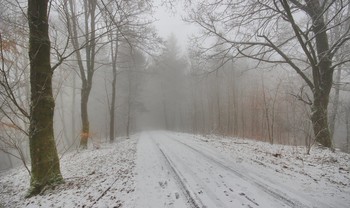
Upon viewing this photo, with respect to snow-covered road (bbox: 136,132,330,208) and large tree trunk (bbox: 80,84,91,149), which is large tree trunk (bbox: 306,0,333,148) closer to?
snow-covered road (bbox: 136,132,330,208)

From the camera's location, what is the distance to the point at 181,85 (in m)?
41.0

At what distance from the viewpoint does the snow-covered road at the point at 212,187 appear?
13.7 feet

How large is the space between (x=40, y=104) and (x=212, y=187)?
436 centimetres

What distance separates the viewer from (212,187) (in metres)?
4.95

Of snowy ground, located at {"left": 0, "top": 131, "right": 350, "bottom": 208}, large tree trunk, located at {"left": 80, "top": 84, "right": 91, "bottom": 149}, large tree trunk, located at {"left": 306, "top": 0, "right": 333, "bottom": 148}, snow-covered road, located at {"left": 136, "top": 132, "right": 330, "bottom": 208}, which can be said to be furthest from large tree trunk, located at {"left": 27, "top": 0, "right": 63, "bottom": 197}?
large tree trunk, located at {"left": 80, "top": 84, "right": 91, "bottom": 149}

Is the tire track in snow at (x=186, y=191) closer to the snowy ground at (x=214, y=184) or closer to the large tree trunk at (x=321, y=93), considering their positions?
the snowy ground at (x=214, y=184)

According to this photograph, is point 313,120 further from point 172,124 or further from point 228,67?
point 172,124

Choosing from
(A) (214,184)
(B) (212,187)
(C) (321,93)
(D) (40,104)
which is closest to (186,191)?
(B) (212,187)

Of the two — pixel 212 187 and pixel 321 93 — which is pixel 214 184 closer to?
pixel 212 187

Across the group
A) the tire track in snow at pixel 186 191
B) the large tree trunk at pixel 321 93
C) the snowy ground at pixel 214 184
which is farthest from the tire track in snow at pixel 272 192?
the large tree trunk at pixel 321 93

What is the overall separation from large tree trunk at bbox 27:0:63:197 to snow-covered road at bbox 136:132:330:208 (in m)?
2.28

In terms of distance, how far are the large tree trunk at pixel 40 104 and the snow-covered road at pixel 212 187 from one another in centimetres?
228

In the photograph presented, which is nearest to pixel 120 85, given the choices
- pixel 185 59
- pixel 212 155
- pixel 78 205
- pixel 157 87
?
pixel 185 59

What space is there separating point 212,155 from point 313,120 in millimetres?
4296
